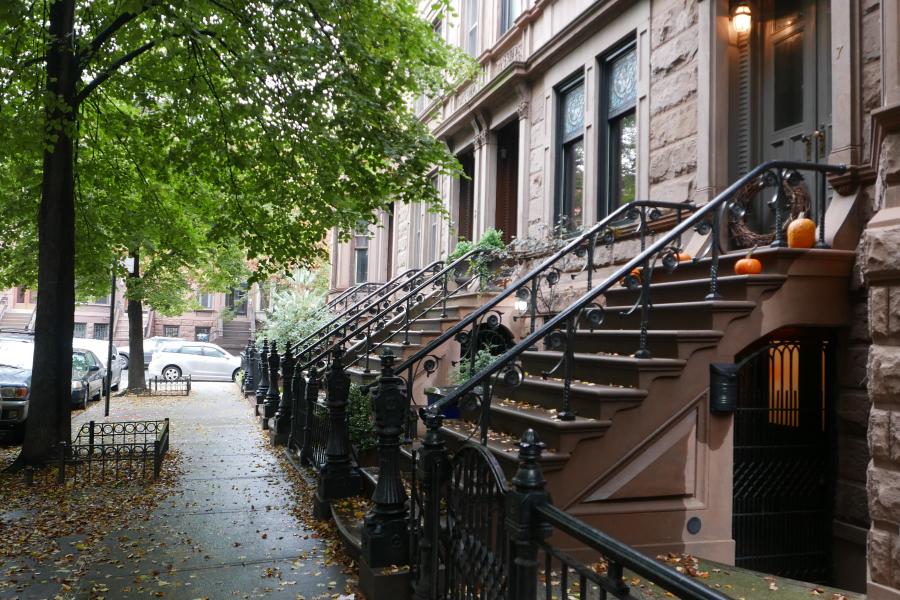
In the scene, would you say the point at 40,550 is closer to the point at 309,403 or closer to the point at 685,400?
the point at 309,403

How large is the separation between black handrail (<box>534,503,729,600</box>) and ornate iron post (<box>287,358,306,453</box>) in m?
7.24

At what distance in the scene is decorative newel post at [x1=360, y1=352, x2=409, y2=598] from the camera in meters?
4.68

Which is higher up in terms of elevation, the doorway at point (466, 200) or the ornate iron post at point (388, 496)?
the doorway at point (466, 200)

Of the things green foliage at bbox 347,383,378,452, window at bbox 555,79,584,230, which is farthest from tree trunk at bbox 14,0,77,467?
window at bbox 555,79,584,230

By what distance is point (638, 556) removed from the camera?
2035 millimetres

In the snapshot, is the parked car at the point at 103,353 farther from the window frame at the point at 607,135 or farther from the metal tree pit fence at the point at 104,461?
the window frame at the point at 607,135

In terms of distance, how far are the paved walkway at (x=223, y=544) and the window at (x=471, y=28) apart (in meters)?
10.3

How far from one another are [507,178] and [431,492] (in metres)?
11.0

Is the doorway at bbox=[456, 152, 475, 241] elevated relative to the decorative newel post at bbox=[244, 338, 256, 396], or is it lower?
elevated

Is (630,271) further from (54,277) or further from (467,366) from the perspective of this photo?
(54,277)

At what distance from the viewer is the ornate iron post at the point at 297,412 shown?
9461 mm

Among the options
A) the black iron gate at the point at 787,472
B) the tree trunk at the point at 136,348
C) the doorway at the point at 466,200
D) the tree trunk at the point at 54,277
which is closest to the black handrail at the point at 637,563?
the black iron gate at the point at 787,472

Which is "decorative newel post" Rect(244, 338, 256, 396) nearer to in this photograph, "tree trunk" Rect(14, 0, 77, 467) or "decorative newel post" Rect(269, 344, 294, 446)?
"decorative newel post" Rect(269, 344, 294, 446)

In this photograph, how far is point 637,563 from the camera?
2.01 meters
